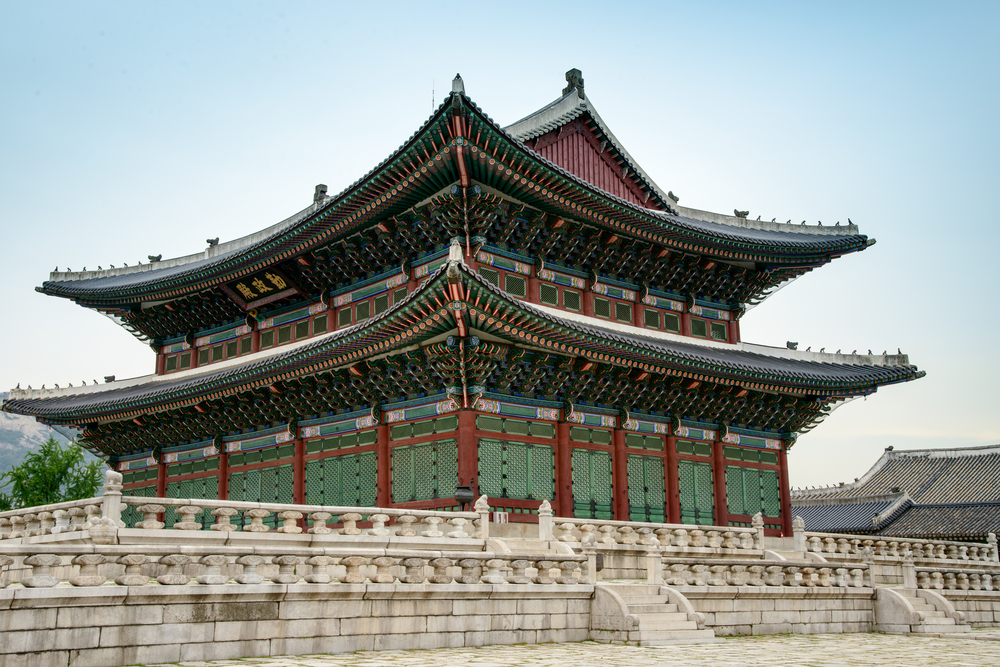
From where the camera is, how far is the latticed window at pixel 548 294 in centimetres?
2673

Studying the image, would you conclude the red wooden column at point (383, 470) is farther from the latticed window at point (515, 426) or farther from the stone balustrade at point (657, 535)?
the stone balustrade at point (657, 535)

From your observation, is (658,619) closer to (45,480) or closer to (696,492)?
(696,492)

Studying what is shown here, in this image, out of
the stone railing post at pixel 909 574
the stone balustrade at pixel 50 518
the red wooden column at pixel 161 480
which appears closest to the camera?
the stone balustrade at pixel 50 518

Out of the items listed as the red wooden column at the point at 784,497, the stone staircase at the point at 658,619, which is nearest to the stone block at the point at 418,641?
the stone staircase at the point at 658,619

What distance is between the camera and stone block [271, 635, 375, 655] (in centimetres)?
1336

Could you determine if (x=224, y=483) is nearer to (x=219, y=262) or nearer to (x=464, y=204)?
(x=219, y=262)

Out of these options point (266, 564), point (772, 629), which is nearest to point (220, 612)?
point (266, 564)

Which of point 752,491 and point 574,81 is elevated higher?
point 574,81

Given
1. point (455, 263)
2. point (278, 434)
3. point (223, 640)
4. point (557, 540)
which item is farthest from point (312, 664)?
point (278, 434)

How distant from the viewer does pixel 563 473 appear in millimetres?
24359

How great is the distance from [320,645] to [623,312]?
17.0 metres

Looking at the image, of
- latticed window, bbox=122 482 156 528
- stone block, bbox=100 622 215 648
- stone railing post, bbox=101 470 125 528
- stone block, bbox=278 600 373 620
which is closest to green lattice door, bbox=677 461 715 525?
stone block, bbox=278 600 373 620

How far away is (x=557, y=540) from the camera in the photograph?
760 inches

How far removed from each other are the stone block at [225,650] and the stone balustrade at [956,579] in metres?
16.4
